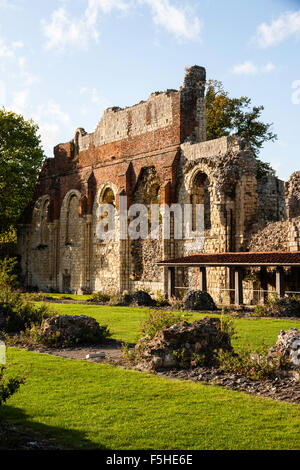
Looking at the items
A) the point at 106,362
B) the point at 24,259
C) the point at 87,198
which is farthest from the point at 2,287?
the point at 24,259

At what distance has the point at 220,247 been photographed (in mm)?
19922

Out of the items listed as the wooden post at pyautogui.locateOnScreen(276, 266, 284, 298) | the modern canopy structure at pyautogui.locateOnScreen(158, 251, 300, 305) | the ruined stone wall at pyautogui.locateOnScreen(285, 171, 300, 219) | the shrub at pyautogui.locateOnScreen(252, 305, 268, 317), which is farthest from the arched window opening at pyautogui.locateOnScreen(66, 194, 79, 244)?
the shrub at pyautogui.locateOnScreen(252, 305, 268, 317)

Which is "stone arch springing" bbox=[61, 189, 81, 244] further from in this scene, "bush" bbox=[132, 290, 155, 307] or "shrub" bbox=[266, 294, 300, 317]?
"shrub" bbox=[266, 294, 300, 317]

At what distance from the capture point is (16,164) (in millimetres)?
32562

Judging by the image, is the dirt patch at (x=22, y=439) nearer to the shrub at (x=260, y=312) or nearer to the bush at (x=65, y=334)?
the bush at (x=65, y=334)

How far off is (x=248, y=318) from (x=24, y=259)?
23486 mm

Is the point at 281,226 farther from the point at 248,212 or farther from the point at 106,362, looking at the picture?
the point at 106,362

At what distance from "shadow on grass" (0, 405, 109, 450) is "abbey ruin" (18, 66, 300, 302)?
13.2 m

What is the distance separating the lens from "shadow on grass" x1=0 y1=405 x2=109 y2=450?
14.5 ft

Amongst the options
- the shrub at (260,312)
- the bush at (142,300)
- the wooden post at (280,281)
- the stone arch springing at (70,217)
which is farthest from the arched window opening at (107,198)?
the shrub at (260,312)

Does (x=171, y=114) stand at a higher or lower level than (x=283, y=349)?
higher

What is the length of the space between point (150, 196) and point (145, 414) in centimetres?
1951

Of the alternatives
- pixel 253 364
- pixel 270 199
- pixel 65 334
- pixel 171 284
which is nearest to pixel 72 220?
pixel 171 284

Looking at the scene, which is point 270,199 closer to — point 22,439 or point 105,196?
point 105,196
